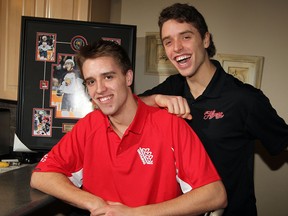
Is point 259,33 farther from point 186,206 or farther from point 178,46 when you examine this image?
point 186,206

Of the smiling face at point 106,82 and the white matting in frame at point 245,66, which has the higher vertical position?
the white matting in frame at point 245,66

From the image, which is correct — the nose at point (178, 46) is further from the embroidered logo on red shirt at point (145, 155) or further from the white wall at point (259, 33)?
the white wall at point (259, 33)

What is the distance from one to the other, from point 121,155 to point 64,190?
0.90 ft

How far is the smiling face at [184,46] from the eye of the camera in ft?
4.78

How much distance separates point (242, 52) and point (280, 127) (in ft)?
2.86

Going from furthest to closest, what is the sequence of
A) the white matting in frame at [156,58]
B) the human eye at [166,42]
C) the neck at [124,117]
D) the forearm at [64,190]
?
the white matting in frame at [156,58] → the human eye at [166,42] → the neck at [124,117] → the forearm at [64,190]

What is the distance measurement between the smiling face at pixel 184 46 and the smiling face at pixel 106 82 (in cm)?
31

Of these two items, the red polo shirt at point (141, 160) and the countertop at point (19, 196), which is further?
the red polo shirt at point (141, 160)

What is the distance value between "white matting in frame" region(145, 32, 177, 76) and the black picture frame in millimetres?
475

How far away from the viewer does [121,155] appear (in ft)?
4.31

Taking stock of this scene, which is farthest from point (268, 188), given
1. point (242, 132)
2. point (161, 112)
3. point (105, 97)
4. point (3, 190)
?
point (3, 190)

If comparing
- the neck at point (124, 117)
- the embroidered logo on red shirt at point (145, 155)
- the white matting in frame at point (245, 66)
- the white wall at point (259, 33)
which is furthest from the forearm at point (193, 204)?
the white matting in frame at point (245, 66)

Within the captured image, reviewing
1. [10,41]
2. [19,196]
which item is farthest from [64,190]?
[10,41]

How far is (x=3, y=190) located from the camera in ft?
4.10
